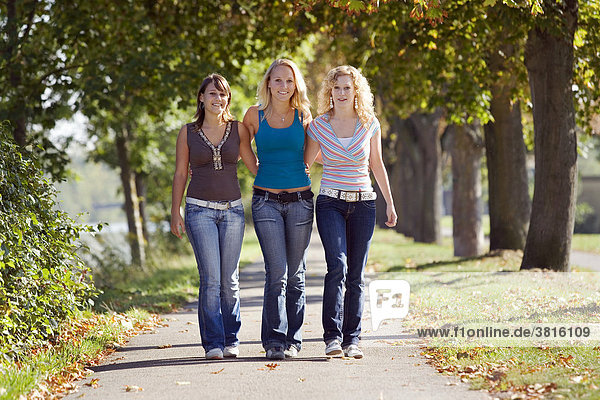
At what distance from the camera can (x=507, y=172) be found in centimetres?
1620

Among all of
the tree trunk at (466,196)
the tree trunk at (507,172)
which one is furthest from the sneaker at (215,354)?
the tree trunk at (466,196)

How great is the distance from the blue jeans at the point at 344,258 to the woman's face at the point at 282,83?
2.79ft

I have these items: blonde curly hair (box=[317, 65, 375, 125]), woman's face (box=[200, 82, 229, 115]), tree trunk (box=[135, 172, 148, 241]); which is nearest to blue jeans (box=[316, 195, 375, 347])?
blonde curly hair (box=[317, 65, 375, 125])

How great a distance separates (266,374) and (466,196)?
14.6 m

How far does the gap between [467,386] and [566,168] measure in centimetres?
743

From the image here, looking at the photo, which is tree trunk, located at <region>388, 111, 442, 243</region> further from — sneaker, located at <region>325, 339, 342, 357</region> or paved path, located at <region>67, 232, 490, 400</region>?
sneaker, located at <region>325, 339, 342, 357</region>

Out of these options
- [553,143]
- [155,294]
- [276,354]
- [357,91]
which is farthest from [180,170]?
[553,143]

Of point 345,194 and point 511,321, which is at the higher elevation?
point 345,194

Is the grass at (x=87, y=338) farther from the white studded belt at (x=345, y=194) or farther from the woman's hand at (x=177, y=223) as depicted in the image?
the white studded belt at (x=345, y=194)

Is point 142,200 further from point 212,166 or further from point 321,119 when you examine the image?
point 321,119

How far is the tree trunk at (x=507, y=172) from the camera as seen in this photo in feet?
53.0

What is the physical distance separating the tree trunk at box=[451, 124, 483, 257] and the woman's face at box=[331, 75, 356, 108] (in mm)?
13446

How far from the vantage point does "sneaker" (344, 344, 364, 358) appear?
6.67 m

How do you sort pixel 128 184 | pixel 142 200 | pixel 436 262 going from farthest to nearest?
1. pixel 142 200
2. pixel 128 184
3. pixel 436 262
